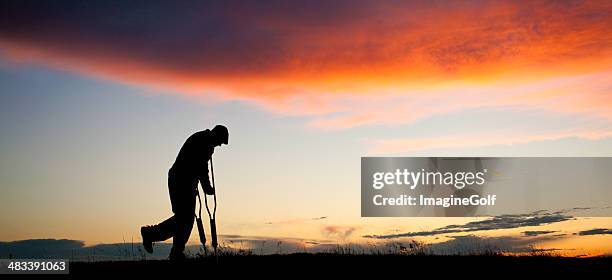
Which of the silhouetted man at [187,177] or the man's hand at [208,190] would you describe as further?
the man's hand at [208,190]

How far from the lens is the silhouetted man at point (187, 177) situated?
1480 cm

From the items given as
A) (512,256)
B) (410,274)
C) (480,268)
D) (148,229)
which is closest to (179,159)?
(148,229)

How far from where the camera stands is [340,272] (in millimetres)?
13898

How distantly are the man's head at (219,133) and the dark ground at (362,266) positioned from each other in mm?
2419

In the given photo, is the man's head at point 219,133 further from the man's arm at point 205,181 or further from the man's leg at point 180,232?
the man's leg at point 180,232

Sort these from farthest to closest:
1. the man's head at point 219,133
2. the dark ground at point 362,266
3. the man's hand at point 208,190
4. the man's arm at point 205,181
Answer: the man's hand at point 208,190
the man's arm at point 205,181
the man's head at point 219,133
the dark ground at point 362,266

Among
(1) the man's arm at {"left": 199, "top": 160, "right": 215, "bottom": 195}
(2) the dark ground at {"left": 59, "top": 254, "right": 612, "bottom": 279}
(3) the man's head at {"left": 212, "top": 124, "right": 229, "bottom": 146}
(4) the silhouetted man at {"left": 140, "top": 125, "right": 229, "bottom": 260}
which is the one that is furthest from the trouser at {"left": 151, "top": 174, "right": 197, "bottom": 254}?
(3) the man's head at {"left": 212, "top": 124, "right": 229, "bottom": 146}

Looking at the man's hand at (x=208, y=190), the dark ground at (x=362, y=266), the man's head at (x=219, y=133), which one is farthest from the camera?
the man's hand at (x=208, y=190)

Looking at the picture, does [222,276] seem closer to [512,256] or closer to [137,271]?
[137,271]

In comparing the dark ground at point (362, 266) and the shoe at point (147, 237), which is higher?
the shoe at point (147, 237)

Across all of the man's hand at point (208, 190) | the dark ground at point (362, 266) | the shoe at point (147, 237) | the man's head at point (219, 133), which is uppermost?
the man's head at point (219, 133)

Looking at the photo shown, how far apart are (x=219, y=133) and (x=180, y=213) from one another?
5.58 feet

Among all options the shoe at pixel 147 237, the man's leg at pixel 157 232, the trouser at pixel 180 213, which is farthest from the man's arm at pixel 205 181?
the shoe at pixel 147 237

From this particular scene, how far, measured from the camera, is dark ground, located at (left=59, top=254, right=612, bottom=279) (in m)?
13.9
